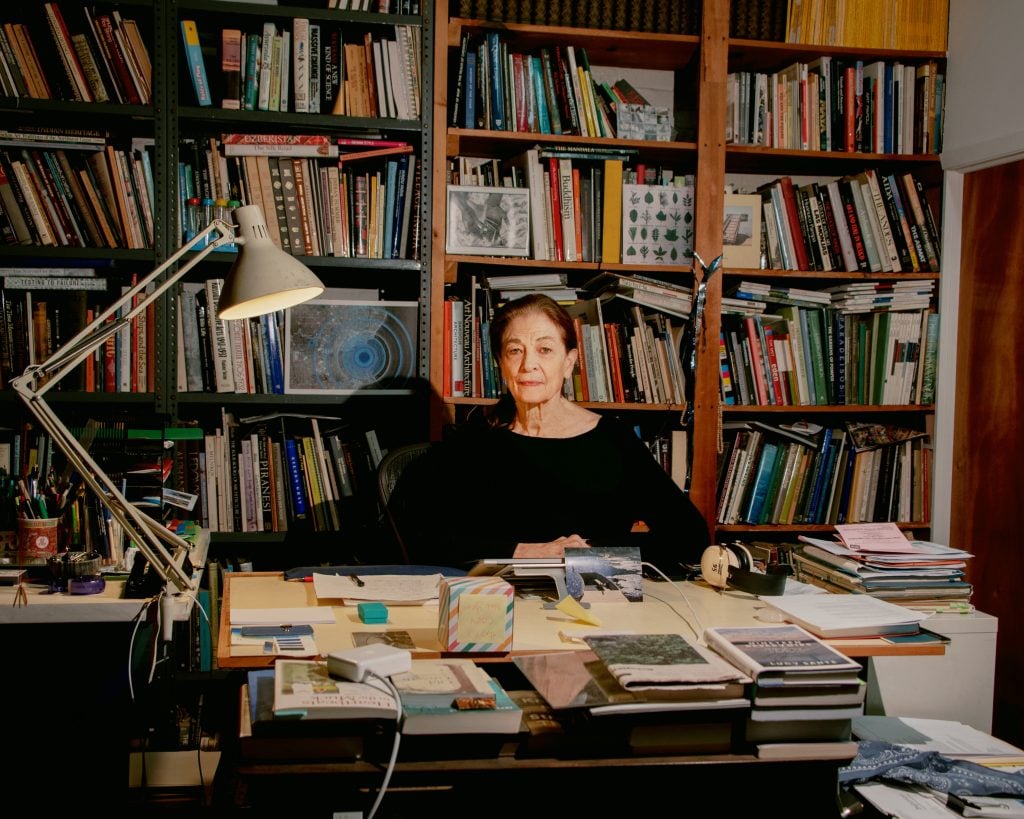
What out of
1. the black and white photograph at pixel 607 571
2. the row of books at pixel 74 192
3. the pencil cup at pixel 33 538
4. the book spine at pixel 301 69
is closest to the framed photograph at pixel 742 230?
the book spine at pixel 301 69

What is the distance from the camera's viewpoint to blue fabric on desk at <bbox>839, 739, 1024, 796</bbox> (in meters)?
1.54

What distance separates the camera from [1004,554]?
307cm

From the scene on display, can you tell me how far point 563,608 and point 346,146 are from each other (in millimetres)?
1821

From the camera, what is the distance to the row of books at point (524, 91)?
9.87 feet

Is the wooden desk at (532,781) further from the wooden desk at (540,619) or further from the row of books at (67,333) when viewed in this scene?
the row of books at (67,333)

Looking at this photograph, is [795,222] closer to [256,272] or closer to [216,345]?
[216,345]

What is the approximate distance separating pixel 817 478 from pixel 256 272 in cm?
219

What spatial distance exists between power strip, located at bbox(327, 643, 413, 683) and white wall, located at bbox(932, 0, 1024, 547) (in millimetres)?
2525

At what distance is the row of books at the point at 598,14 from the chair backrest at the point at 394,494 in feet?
4.69

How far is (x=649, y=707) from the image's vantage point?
4.21 ft

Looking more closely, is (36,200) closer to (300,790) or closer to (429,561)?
(429,561)

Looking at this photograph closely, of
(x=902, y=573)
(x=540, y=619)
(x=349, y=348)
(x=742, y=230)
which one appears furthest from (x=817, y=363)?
(x=540, y=619)

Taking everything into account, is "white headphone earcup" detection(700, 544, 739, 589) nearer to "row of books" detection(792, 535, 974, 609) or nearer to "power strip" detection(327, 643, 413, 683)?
"row of books" detection(792, 535, 974, 609)

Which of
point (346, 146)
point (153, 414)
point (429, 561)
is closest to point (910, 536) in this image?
point (429, 561)
